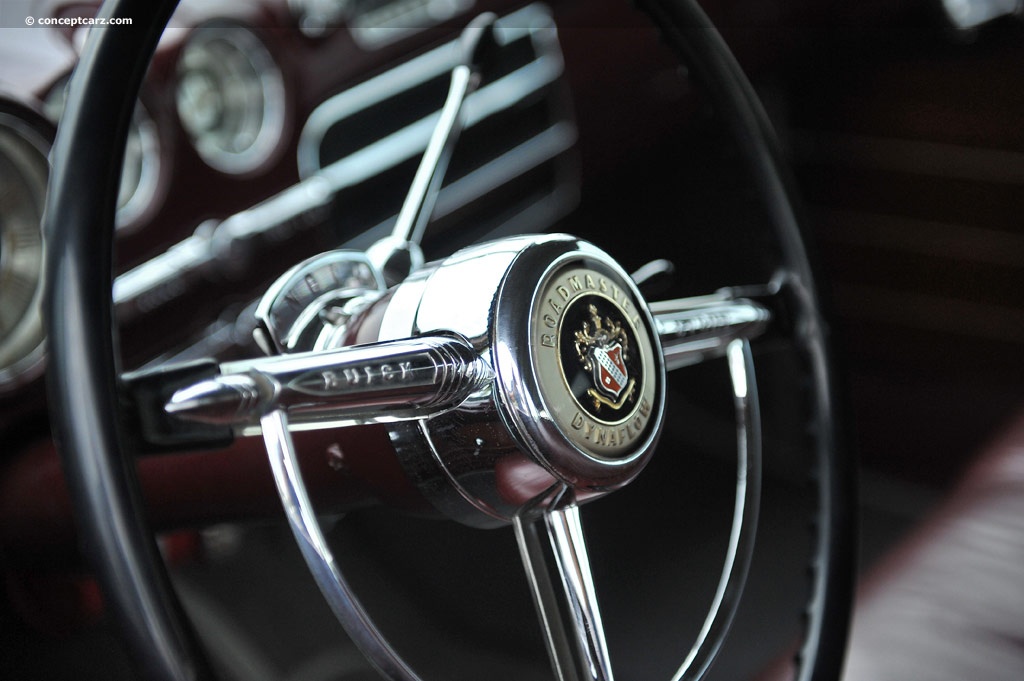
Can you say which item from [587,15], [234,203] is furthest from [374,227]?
[587,15]

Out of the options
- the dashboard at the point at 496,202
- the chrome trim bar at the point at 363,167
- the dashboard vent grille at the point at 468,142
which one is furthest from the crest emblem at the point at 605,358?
the dashboard vent grille at the point at 468,142

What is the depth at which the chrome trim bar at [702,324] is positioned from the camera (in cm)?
58

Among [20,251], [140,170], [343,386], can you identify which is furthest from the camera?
[140,170]

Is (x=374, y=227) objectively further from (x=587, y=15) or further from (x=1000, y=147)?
(x=1000, y=147)

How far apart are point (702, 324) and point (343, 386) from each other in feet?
0.96

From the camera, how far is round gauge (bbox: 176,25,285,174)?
3.34 ft

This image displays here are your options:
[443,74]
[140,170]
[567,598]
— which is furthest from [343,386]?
[443,74]

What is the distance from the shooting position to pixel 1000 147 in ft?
5.39

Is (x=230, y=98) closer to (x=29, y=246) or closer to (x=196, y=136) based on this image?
(x=196, y=136)

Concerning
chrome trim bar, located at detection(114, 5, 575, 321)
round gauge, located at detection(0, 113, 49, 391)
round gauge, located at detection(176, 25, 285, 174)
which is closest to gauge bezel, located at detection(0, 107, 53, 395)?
round gauge, located at detection(0, 113, 49, 391)

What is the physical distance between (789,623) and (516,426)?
2.92 ft

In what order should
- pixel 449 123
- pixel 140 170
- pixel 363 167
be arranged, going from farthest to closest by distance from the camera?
pixel 363 167 → pixel 140 170 → pixel 449 123

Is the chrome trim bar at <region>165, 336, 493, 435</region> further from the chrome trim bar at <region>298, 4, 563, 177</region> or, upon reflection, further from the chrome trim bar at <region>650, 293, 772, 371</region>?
the chrome trim bar at <region>298, 4, 563, 177</region>

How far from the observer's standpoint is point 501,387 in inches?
17.4
